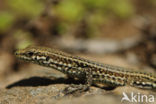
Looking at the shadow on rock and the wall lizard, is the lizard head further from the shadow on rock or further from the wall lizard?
the shadow on rock

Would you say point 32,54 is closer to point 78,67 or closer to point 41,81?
point 41,81

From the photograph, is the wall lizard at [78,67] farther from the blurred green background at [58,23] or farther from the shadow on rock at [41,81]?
the blurred green background at [58,23]

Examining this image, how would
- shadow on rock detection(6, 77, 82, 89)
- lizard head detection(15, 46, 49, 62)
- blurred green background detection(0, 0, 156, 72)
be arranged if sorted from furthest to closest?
1. blurred green background detection(0, 0, 156, 72)
2. shadow on rock detection(6, 77, 82, 89)
3. lizard head detection(15, 46, 49, 62)

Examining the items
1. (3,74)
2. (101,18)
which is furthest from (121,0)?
(3,74)

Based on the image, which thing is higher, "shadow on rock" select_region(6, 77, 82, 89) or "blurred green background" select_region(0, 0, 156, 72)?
"blurred green background" select_region(0, 0, 156, 72)

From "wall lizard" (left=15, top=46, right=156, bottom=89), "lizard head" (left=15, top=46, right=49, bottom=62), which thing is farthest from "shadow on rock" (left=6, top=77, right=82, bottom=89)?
"lizard head" (left=15, top=46, right=49, bottom=62)

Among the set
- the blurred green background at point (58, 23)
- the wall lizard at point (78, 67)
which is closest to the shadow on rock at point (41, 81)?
the wall lizard at point (78, 67)

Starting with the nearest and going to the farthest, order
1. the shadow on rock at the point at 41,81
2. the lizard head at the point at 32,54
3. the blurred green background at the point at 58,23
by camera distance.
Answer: the lizard head at the point at 32,54
the shadow on rock at the point at 41,81
the blurred green background at the point at 58,23

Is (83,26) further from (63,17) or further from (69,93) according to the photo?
(69,93)

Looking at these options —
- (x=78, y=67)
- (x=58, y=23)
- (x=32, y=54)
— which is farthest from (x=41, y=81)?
(x=58, y=23)
